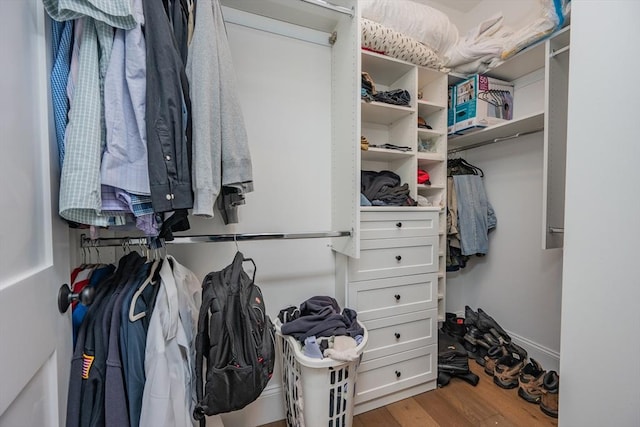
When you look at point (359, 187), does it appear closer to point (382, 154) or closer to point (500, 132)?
point (382, 154)

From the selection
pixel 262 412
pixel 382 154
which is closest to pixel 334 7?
pixel 382 154

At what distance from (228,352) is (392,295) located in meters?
1.04

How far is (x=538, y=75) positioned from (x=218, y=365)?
262 cm

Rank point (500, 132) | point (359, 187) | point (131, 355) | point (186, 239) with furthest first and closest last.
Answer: point (500, 132) → point (359, 187) → point (186, 239) → point (131, 355)

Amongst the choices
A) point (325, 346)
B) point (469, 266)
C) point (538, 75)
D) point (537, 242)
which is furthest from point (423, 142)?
point (325, 346)

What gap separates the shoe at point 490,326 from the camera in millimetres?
1971

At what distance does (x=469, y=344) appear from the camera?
80.3 inches

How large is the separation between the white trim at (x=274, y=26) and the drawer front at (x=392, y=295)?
1.53 m

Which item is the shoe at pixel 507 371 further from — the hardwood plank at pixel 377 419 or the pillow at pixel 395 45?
the pillow at pixel 395 45

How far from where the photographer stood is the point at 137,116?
682 millimetres

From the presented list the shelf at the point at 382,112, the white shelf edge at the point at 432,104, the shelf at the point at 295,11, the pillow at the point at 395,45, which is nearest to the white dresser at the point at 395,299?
the shelf at the point at 382,112

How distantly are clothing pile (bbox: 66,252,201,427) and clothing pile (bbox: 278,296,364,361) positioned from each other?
47cm

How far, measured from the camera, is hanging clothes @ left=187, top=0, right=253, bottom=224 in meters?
0.76

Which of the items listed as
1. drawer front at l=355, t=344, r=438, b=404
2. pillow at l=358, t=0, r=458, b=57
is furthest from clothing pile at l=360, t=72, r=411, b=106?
drawer front at l=355, t=344, r=438, b=404
